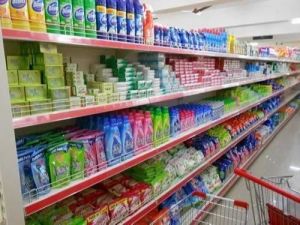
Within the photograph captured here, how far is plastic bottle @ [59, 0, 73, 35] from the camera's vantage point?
1.34 meters

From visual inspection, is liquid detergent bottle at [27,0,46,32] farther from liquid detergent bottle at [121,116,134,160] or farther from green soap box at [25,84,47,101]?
liquid detergent bottle at [121,116,134,160]

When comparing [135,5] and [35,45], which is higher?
[135,5]

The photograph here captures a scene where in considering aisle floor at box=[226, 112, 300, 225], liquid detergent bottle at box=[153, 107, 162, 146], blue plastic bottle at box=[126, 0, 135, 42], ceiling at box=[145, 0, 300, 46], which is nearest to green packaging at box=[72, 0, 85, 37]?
blue plastic bottle at box=[126, 0, 135, 42]

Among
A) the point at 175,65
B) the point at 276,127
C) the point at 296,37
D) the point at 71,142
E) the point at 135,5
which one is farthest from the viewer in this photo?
the point at 296,37

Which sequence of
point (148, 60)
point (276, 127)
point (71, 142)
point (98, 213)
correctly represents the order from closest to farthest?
point (71, 142) < point (98, 213) < point (148, 60) < point (276, 127)

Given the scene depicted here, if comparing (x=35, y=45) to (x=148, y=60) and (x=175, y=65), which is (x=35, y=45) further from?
(x=175, y=65)

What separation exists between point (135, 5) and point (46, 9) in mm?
676

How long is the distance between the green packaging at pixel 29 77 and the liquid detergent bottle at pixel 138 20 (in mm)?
746

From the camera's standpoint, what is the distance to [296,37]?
37.9 feet

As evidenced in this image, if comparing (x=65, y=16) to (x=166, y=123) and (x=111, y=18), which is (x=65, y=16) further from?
(x=166, y=123)

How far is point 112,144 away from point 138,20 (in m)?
0.84

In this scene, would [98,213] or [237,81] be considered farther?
[237,81]

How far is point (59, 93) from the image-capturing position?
137 centimetres

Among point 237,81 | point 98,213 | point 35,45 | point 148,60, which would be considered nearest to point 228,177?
point 237,81
